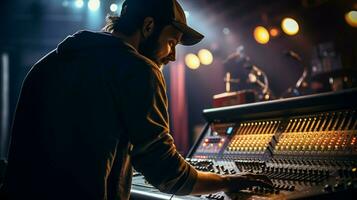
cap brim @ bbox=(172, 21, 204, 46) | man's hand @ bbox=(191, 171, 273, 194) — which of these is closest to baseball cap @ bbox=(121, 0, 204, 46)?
cap brim @ bbox=(172, 21, 204, 46)

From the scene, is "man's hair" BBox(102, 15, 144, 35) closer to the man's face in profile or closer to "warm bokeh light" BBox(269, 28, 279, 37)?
the man's face in profile

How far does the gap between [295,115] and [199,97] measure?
5619 mm

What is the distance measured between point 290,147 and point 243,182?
46 centimetres

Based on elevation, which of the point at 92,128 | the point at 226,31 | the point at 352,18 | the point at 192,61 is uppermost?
the point at 352,18

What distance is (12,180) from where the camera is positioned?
4.20ft

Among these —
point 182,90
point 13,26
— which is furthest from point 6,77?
point 182,90

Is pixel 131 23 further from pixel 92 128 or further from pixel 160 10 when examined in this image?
pixel 92 128

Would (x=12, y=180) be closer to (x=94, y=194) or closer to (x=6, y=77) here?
(x=94, y=194)

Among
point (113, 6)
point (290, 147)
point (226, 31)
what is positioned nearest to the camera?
point (290, 147)

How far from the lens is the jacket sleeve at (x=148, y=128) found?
1.22 m

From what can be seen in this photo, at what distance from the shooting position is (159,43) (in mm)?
1446

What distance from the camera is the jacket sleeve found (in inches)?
48.2

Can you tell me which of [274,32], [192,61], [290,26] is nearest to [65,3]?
[192,61]

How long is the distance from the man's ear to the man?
0.11 meters
